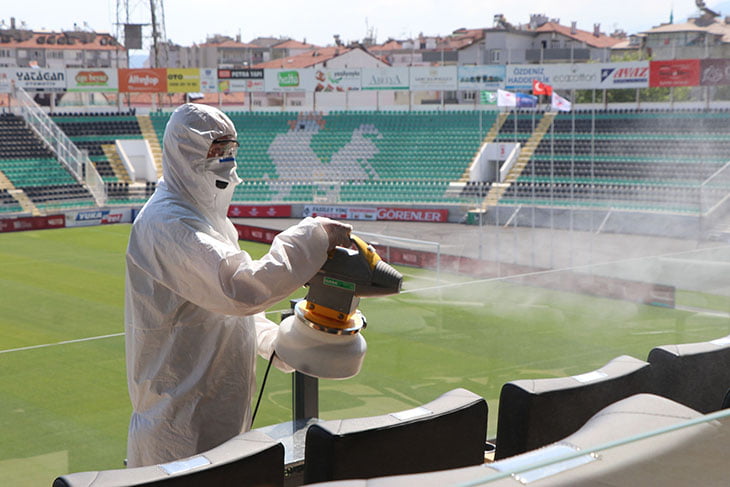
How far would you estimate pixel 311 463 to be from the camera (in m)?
2.07

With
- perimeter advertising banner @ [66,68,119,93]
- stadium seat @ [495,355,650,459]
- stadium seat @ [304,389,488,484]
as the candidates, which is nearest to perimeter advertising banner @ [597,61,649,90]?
perimeter advertising banner @ [66,68,119,93]

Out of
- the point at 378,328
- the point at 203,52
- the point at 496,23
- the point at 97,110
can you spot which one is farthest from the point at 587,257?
the point at 203,52

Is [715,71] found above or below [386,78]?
below

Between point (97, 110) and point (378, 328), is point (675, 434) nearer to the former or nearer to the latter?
point (378, 328)

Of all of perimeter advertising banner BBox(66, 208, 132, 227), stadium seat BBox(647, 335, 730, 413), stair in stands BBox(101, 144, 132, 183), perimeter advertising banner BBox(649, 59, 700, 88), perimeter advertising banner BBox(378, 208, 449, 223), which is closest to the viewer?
stadium seat BBox(647, 335, 730, 413)

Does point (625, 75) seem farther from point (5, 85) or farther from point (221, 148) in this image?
point (221, 148)

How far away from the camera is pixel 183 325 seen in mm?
2432

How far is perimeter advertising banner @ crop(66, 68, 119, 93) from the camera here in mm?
34625

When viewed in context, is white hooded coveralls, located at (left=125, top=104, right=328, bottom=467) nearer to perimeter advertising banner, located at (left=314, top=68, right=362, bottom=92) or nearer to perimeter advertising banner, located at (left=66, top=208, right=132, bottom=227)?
perimeter advertising banner, located at (left=66, top=208, right=132, bottom=227)

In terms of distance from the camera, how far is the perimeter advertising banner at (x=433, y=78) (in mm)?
34594

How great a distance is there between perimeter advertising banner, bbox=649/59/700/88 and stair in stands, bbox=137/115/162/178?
17.7 m

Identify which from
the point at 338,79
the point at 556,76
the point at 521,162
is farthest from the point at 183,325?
the point at 338,79

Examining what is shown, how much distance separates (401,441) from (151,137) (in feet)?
105

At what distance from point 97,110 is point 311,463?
34609 mm
